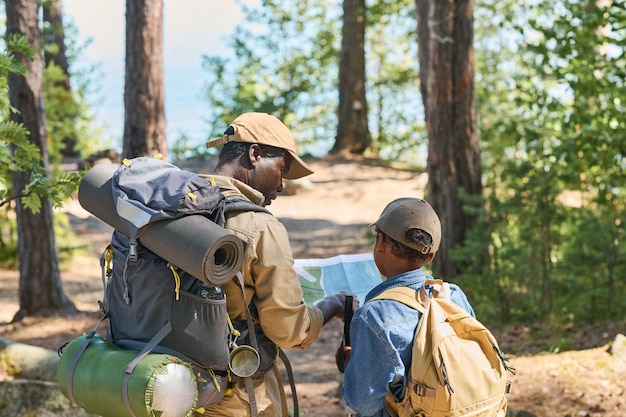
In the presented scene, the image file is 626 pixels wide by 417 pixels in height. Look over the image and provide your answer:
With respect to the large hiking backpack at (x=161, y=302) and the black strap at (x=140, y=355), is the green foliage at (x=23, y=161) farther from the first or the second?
the black strap at (x=140, y=355)

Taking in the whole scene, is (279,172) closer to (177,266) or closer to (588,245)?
(177,266)

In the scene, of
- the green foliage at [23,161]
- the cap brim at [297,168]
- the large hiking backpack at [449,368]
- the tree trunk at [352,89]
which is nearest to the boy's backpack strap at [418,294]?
the large hiking backpack at [449,368]

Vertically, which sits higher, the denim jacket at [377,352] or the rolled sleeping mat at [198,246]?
the rolled sleeping mat at [198,246]

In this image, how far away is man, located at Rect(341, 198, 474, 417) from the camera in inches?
110

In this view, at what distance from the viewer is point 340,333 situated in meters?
8.84

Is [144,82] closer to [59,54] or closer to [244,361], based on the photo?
[244,361]

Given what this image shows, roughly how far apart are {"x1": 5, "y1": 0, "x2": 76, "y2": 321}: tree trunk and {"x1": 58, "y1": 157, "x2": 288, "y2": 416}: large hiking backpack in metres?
5.96

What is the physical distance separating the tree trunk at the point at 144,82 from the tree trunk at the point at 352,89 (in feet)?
35.8

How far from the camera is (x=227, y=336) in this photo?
2.75m

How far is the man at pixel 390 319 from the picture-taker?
2.80 meters

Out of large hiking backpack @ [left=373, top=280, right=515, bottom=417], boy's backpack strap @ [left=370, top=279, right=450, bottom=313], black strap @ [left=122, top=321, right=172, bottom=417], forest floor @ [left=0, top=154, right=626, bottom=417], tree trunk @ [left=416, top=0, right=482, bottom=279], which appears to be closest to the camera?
black strap @ [left=122, top=321, right=172, bottom=417]

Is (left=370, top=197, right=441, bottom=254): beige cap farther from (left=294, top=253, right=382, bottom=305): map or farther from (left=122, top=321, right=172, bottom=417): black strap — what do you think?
(left=122, top=321, right=172, bottom=417): black strap

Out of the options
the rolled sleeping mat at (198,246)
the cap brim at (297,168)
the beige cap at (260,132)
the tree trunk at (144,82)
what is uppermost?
the tree trunk at (144,82)

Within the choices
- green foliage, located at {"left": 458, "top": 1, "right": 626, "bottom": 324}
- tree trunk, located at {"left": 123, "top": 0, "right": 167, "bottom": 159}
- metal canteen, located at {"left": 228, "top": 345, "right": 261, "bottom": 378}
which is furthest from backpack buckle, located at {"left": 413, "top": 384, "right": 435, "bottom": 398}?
tree trunk, located at {"left": 123, "top": 0, "right": 167, "bottom": 159}
